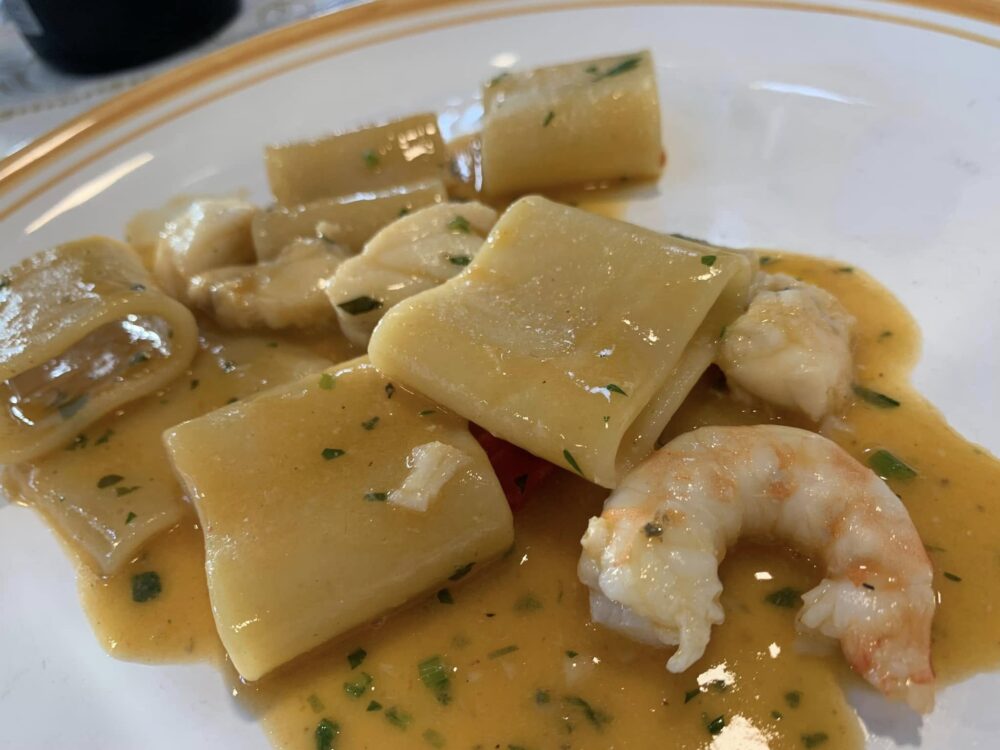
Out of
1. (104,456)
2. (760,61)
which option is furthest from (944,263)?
(104,456)

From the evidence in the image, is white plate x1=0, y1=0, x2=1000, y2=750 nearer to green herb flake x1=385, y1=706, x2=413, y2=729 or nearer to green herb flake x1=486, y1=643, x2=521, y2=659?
green herb flake x1=385, y1=706, x2=413, y2=729

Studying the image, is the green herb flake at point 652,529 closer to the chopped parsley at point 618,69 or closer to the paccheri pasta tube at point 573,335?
the paccheri pasta tube at point 573,335

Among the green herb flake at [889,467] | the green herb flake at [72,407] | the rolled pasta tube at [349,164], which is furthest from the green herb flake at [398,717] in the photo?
the rolled pasta tube at [349,164]

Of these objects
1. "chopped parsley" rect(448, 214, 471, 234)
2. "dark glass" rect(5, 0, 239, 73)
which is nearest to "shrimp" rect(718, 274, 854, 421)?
"chopped parsley" rect(448, 214, 471, 234)

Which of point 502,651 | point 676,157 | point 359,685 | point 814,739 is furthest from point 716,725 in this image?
point 676,157

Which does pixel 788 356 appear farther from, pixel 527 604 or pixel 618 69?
pixel 618 69

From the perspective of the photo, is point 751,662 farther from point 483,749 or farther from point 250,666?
point 250,666
